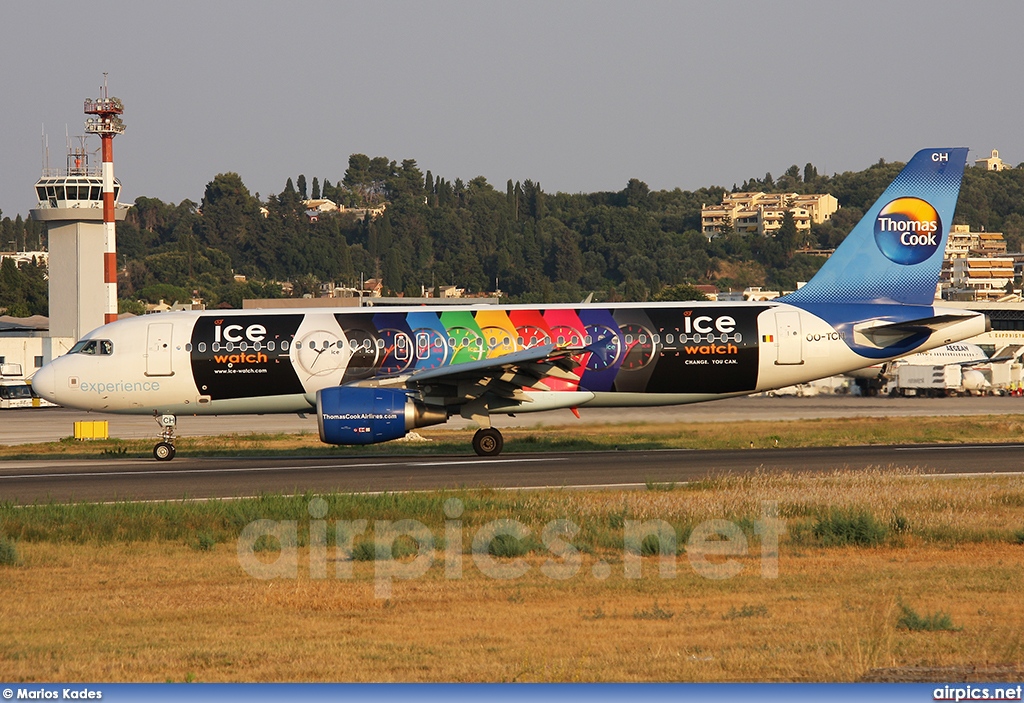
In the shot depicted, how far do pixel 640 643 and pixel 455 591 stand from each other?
126 inches

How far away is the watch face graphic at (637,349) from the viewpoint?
94.8 ft

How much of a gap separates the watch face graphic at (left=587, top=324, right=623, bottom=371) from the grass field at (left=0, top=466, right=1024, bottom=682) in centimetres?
852

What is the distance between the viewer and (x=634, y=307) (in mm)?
29812

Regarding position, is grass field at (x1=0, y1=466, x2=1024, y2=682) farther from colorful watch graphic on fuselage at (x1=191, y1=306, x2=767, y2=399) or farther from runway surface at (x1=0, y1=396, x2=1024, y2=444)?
runway surface at (x1=0, y1=396, x2=1024, y2=444)

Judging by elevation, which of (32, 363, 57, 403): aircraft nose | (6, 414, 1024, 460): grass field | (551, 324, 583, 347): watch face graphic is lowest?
(6, 414, 1024, 460): grass field

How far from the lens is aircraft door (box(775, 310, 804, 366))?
96.2 ft

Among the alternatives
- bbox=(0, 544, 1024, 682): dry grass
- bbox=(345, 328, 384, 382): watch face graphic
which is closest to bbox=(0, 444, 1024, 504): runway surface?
bbox=(345, 328, 384, 382): watch face graphic

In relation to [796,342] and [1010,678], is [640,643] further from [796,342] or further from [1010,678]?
[796,342]

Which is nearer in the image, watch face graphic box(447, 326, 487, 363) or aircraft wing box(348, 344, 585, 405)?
aircraft wing box(348, 344, 585, 405)

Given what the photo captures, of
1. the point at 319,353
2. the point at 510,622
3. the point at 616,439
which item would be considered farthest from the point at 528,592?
the point at 616,439

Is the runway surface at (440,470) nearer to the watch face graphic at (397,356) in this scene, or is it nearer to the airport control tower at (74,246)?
the watch face graphic at (397,356)

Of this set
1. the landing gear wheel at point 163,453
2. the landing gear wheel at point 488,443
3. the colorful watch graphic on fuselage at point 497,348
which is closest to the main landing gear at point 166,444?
the landing gear wheel at point 163,453

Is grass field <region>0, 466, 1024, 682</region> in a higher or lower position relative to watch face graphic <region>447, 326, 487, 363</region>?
lower

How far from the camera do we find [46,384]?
30016 mm
